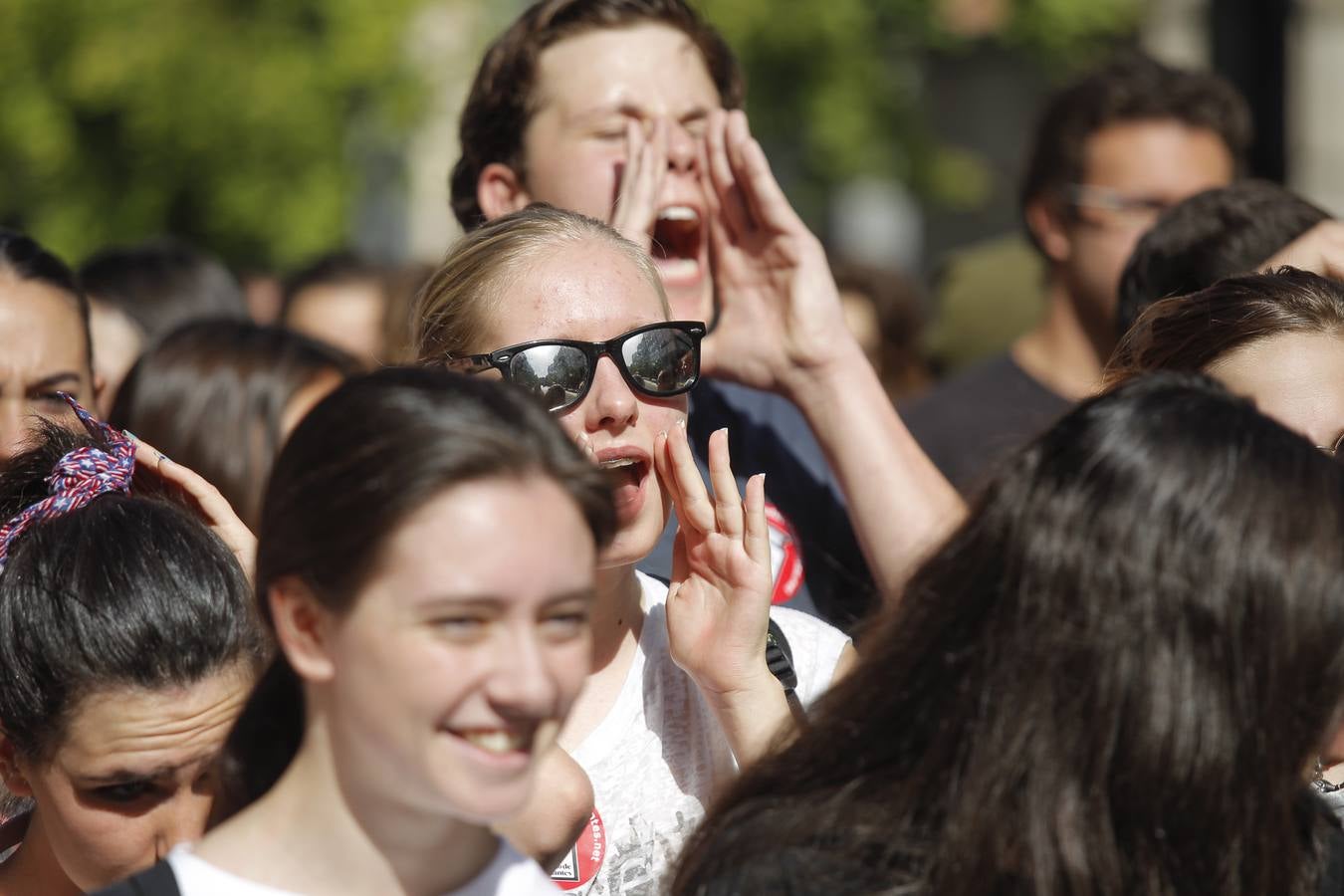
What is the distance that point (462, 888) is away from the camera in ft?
6.14

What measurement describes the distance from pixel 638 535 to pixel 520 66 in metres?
1.41

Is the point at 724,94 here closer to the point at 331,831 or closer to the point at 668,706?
the point at 668,706

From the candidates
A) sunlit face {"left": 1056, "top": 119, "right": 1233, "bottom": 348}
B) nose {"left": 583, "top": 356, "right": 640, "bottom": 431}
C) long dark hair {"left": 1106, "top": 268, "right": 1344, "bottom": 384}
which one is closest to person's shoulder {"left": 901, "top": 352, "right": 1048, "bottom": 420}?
sunlit face {"left": 1056, "top": 119, "right": 1233, "bottom": 348}

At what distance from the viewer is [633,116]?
11.3ft

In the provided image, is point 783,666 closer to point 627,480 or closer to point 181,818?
point 627,480

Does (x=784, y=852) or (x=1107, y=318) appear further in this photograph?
(x=1107, y=318)

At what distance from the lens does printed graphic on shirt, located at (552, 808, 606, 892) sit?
7.54 ft

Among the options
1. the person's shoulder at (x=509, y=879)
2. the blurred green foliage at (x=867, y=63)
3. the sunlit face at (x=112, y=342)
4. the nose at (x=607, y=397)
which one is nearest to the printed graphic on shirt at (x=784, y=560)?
the nose at (x=607, y=397)

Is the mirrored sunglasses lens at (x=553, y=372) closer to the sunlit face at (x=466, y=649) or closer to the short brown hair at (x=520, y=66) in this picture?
the sunlit face at (x=466, y=649)

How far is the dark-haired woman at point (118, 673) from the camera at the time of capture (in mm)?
2281

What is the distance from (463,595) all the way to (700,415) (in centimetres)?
172

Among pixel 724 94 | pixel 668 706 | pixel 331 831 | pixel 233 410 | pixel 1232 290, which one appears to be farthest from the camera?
pixel 233 410

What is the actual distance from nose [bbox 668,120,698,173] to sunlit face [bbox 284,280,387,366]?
351 cm

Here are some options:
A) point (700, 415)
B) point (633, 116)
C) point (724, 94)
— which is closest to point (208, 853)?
point (700, 415)
